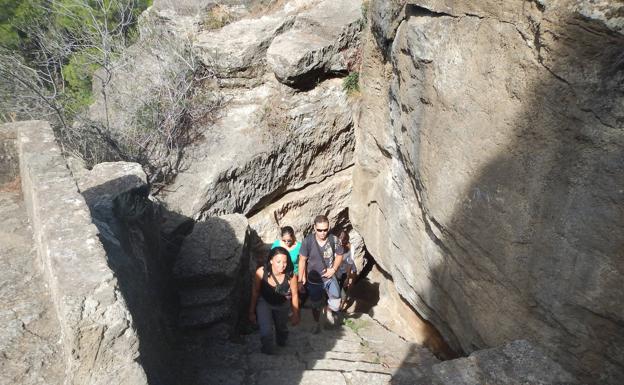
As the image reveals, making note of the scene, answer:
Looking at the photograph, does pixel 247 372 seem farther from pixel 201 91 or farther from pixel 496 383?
pixel 201 91

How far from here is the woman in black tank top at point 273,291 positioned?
4.13 m

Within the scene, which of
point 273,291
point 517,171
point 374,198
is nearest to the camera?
point 517,171

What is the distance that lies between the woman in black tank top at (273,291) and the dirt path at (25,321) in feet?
5.99

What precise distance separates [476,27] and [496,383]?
2.36m

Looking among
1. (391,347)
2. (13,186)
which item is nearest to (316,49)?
(391,347)

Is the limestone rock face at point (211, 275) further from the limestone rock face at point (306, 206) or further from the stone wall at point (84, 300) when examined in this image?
the stone wall at point (84, 300)

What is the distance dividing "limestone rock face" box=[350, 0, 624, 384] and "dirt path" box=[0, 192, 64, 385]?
9.47 ft

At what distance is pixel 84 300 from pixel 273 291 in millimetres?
2326

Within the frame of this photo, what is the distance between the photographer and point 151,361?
2.74 meters

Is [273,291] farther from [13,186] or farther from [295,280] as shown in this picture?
[13,186]

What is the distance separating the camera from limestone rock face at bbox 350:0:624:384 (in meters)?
2.76

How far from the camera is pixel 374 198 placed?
6.25 metres

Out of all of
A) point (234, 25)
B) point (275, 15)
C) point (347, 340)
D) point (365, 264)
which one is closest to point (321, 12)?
point (275, 15)

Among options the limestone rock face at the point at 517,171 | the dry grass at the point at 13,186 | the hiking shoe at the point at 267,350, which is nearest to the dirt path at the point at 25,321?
the dry grass at the point at 13,186
